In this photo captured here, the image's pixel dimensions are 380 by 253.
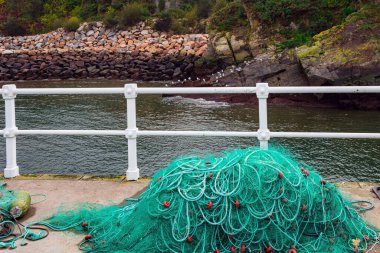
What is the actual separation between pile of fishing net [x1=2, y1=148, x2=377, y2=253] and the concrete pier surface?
0.27m

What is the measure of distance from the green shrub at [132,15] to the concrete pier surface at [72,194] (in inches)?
1514

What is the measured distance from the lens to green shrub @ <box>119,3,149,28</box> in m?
41.9

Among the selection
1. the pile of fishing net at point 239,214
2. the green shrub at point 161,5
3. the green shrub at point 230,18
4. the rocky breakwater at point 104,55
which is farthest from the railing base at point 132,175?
the green shrub at point 161,5

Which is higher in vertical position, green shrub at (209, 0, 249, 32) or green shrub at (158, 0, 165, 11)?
green shrub at (158, 0, 165, 11)

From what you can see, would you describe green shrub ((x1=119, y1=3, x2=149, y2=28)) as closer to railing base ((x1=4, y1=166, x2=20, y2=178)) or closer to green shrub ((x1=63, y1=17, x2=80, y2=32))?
green shrub ((x1=63, y1=17, x2=80, y2=32))

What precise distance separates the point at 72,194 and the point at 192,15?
130 ft

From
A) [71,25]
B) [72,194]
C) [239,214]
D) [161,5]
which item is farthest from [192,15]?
[239,214]

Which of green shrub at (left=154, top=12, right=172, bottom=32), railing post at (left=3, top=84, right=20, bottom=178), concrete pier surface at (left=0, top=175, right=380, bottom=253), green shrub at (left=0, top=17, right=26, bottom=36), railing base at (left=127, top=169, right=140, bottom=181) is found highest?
green shrub at (left=0, top=17, right=26, bottom=36)

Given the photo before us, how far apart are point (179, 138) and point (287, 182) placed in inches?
363

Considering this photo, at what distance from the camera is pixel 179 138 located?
12.2 meters

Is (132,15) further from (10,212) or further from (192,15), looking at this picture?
(10,212)

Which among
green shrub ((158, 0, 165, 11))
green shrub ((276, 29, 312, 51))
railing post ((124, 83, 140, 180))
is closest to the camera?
railing post ((124, 83, 140, 180))

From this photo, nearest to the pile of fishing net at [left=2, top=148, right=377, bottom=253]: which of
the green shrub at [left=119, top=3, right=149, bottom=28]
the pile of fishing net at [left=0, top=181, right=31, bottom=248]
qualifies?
the pile of fishing net at [left=0, top=181, right=31, bottom=248]

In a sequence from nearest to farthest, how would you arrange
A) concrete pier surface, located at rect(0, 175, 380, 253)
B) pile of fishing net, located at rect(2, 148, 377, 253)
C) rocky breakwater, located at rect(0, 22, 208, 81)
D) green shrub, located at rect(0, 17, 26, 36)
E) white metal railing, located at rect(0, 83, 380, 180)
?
pile of fishing net, located at rect(2, 148, 377, 253), concrete pier surface, located at rect(0, 175, 380, 253), white metal railing, located at rect(0, 83, 380, 180), rocky breakwater, located at rect(0, 22, 208, 81), green shrub, located at rect(0, 17, 26, 36)
